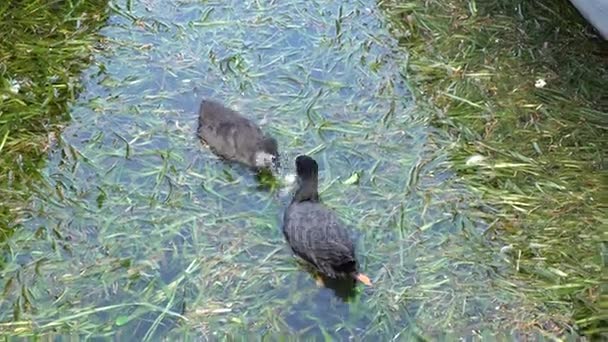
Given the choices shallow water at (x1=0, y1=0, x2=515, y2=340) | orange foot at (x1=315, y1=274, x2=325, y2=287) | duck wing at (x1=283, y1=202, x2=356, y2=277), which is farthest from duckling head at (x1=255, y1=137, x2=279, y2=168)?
orange foot at (x1=315, y1=274, x2=325, y2=287)

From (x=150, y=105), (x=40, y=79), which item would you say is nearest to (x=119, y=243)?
Answer: (x=150, y=105)

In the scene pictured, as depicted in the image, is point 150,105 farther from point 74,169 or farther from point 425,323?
point 425,323

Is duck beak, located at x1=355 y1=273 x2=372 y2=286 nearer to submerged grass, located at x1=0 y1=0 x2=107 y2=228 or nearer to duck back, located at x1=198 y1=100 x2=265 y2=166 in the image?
duck back, located at x1=198 y1=100 x2=265 y2=166

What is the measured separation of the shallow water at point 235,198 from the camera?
3.44 meters

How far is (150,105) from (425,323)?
1.90 meters

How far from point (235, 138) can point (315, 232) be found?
2.56 feet

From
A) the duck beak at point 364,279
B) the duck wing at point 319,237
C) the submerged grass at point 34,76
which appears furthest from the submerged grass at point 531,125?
the submerged grass at point 34,76

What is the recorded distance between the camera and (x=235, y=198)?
3969 mm

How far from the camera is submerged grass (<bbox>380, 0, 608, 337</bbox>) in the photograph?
358 centimetres

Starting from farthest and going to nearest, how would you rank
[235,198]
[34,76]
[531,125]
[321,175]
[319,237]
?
[34,76] → [531,125] → [321,175] → [235,198] → [319,237]

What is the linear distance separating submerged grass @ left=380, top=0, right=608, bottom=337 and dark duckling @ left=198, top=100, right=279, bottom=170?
880mm

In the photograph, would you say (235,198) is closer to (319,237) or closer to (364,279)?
(319,237)

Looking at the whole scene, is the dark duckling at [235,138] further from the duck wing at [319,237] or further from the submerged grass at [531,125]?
the submerged grass at [531,125]

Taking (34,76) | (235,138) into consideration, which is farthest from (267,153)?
(34,76)
